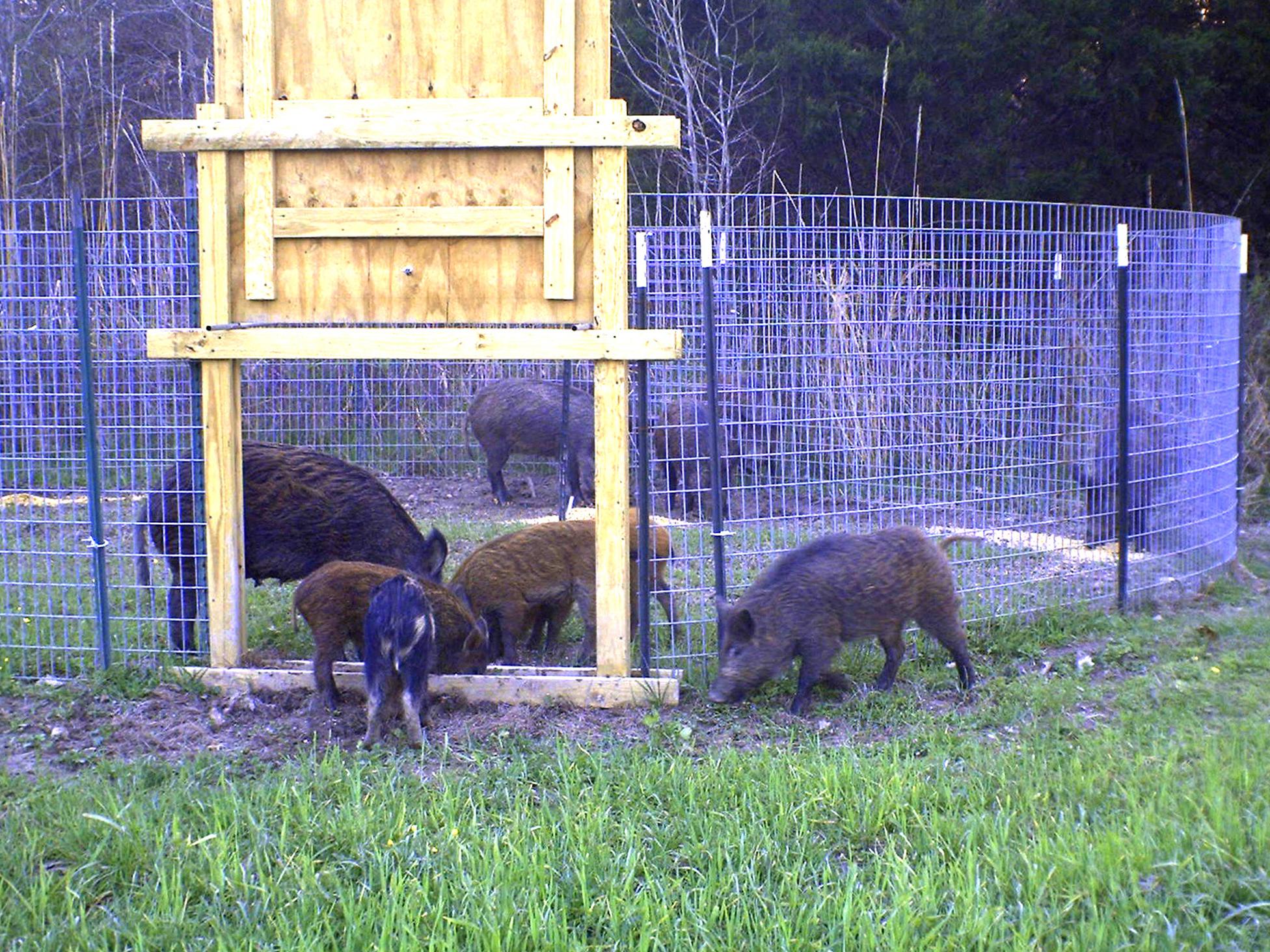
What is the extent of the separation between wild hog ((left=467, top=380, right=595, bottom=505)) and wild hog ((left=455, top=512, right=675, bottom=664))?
16.2ft

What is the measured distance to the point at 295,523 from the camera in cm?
745

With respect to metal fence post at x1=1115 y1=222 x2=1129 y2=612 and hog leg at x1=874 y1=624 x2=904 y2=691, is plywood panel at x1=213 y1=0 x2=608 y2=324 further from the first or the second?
metal fence post at x1=1115 y1=222 x2=1129 y2=612

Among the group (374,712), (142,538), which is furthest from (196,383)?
(374,712)

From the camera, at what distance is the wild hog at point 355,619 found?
6355mm

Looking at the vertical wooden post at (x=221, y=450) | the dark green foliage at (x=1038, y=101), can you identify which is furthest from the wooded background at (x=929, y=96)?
the vertical wooden post at (x=221, y=450)

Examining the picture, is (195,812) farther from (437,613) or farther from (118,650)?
(118,650)

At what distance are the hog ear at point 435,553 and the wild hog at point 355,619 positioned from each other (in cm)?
73

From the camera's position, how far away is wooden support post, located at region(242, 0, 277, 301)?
633 cm

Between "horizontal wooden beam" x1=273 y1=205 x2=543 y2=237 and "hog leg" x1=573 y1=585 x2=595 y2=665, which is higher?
"horizontal wooden beam" x1=273 y1=205 x2=543 y2=237

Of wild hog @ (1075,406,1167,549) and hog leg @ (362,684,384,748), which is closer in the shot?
hog leg @ (362,684,384,748)

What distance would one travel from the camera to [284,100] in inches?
252

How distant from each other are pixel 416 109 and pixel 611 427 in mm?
1829

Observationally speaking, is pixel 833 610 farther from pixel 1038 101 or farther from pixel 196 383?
pixel 1038 101

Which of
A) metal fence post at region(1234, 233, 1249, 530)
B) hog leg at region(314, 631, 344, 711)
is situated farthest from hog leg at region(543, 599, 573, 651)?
metal fence post at region(1234, 233, 1249, 530)
